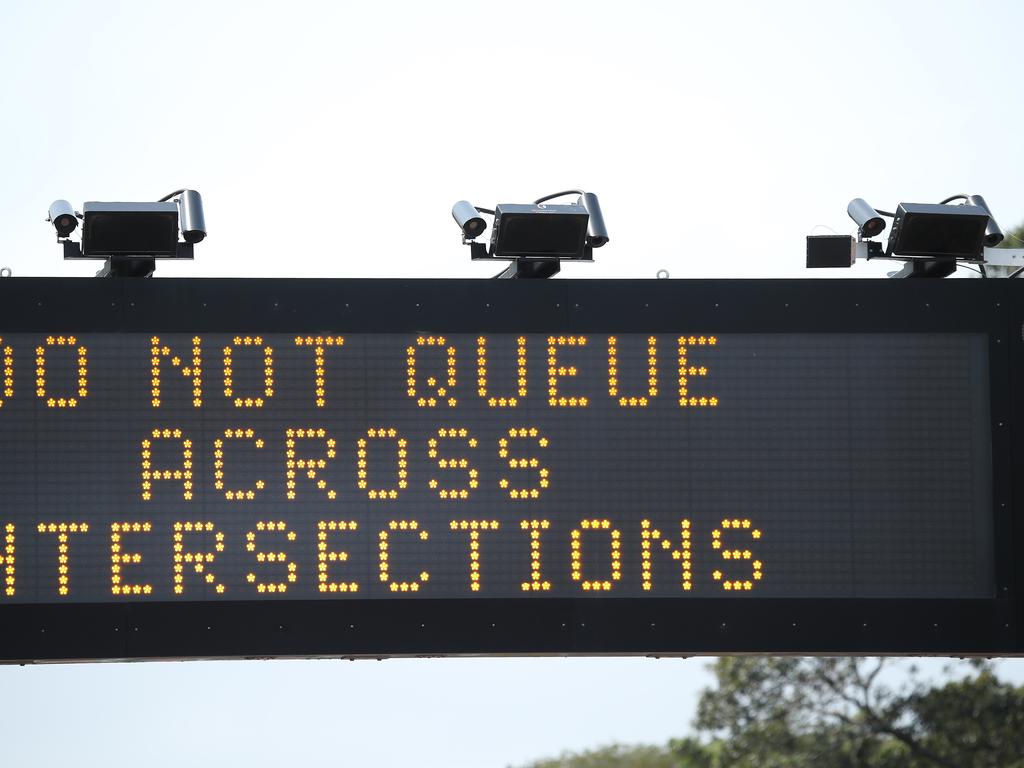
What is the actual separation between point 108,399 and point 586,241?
2.65 metres

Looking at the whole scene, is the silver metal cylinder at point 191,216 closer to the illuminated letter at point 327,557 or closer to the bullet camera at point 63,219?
the bullet camera at point 63,219

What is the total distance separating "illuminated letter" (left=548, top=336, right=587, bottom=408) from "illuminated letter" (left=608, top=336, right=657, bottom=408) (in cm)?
15

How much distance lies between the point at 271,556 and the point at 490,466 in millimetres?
1184

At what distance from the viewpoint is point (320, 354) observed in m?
8.34

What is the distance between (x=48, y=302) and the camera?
8320mm

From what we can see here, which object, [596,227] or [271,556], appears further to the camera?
[596,227]

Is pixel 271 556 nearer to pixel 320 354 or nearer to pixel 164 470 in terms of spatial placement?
pixel 164 470

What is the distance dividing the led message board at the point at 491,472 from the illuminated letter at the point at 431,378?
0.02 metres

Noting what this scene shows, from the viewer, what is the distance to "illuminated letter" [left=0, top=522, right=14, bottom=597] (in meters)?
8.11

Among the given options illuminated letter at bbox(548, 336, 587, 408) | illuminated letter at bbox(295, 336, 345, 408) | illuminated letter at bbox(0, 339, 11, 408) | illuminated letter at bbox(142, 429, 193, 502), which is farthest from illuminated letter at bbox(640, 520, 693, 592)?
illuminated letter at bbox(0, 339, 11, 408)

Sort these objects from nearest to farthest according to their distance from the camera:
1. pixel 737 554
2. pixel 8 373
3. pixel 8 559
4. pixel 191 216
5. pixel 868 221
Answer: pixel 8 559
pixel 8 373
pixel 737 554
pixel 191 216
pixel 868 221

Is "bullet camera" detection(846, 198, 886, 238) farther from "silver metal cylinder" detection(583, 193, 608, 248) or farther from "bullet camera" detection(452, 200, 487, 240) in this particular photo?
"bullet camera" detection(452, 200, 487, 240)

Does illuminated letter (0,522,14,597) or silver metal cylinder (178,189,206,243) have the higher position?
silver metal cylinder (178,189,206,243)

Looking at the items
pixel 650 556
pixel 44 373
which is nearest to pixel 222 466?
pixel 44 373
